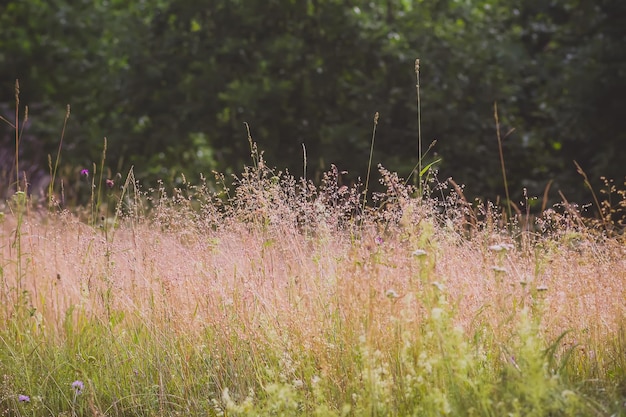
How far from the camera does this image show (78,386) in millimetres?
3400

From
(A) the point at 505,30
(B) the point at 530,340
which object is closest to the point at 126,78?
(A) the point at 505,30

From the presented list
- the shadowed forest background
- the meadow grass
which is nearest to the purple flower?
the meadow grass

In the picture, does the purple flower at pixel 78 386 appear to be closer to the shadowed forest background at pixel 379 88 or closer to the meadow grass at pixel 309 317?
the meadow grass at pixel 309 317

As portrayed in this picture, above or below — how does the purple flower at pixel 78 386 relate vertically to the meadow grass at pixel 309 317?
below

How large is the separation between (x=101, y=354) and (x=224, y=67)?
712cm

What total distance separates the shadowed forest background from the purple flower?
21.3 ft

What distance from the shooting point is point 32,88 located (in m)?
13.0

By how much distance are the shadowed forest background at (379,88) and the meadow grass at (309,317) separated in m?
5.86

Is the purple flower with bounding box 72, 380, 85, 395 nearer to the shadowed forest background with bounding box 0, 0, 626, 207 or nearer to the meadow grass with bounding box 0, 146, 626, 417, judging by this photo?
the meadow grass with bounding box 0, 146, 626, 417

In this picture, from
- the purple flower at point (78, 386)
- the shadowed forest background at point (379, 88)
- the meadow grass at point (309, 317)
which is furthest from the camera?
the shadowed forest background at point (379, 88)

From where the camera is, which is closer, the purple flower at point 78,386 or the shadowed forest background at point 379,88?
the purple flower at point 78,386

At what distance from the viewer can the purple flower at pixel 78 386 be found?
10.7 feet

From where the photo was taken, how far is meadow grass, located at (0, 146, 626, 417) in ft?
9.34

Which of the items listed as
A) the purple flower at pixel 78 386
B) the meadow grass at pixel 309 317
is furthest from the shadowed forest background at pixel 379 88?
the purple flower at pixel 78 386
